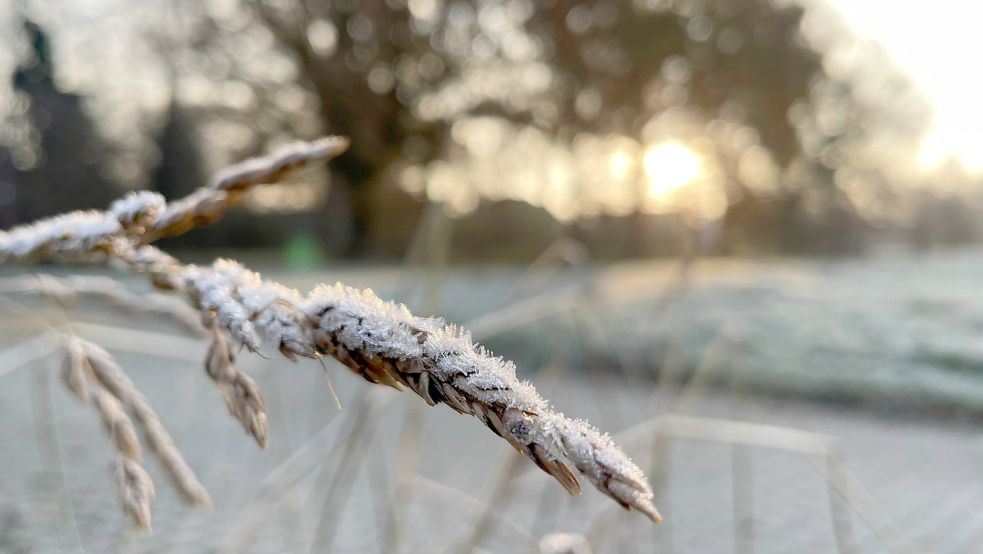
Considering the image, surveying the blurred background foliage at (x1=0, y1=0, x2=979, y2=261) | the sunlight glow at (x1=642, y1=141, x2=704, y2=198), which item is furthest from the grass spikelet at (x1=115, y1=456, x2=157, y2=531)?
the sunlight glow at (x1=642, y1=141, x2=704, y2=198)

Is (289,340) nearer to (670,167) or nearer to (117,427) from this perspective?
(117,427)

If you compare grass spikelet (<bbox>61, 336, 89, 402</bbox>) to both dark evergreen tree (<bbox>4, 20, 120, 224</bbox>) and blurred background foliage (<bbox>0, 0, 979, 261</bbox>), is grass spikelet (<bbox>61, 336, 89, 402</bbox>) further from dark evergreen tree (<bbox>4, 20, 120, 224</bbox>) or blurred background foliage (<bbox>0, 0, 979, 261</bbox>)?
dark evergreen tree (<bbox>4, 20, 120, 224</bbox>)

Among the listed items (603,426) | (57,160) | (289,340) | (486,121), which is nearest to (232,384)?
(289,340)

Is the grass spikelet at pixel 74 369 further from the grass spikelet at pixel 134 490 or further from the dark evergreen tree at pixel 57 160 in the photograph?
the dark evergreen tree at pixel 57 160

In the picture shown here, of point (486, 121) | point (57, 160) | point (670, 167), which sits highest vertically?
point (486, 121)

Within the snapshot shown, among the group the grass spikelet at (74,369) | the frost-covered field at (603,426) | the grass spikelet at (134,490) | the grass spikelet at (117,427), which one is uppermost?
the grass spikelet at (74,369)

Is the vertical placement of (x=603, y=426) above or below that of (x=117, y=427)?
below

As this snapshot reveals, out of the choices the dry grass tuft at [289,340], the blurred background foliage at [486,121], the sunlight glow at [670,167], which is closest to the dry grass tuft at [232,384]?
the dry grass tuft at [289,340]
